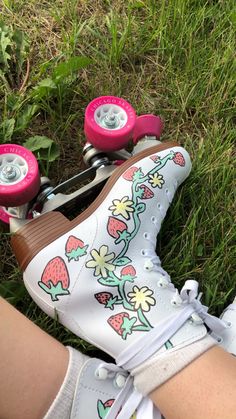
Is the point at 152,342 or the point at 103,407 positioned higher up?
the point at 152,342

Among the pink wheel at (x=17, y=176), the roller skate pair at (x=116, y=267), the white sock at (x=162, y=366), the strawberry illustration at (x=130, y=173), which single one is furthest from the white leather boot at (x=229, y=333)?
the pink wheel at (x=17, y=176)

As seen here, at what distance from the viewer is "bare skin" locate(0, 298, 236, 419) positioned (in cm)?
104

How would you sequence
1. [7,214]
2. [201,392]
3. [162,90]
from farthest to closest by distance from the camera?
[162,90] < [7,214] < [201,392]

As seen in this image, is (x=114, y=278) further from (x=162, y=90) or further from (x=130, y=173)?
(x=162, y=90)

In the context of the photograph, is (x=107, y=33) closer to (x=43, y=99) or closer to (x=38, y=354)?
(x=43, y=99)

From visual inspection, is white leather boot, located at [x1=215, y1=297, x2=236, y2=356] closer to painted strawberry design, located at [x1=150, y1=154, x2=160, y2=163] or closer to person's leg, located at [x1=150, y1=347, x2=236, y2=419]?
person's leg, located at [x1=150, y1=347, x2=236, y2=419]

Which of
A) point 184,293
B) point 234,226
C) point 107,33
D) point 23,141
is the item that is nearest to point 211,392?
point 184,293

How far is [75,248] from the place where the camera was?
1200 millimetres

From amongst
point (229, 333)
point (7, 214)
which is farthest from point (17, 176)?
point (229, 333)

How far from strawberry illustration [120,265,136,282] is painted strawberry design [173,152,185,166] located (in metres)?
0.27

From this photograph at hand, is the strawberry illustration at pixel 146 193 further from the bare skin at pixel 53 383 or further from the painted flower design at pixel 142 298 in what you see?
the bare skin at pixel 53 383

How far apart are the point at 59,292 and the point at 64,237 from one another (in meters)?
0.11

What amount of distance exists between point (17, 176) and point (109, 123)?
235mm

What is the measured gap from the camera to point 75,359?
43.9 inches
